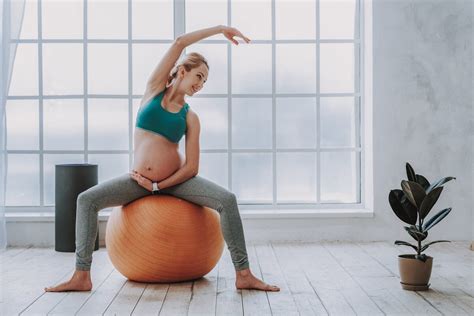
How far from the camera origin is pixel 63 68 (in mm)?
5340

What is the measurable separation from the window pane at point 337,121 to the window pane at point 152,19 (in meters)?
1.31

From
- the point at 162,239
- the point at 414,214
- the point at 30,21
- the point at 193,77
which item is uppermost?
the point at 30,21

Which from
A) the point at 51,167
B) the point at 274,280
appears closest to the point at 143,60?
the point at 51,167

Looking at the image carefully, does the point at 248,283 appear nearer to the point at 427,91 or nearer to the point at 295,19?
the point at 427,91

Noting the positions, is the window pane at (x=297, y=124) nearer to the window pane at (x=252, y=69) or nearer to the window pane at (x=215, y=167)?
the window pane at (x=252, y=69)

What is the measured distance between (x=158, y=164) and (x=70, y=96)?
6.17 ft

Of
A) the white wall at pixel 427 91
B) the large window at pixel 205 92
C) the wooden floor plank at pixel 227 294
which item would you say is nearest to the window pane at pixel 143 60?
the large window at pixel 205 92

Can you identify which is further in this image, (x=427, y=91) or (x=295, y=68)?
(x=295, y=68)

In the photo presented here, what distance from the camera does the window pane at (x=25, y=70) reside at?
5.34m

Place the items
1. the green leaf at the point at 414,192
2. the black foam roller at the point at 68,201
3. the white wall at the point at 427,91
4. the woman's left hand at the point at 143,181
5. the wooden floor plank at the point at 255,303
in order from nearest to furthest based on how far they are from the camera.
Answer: the wooden floor plank at the point at 255,303 → the green leaf at the point at 414,192 → the woman's left hand at the point at 143,181 → the black foam roller at the point at 68,201 → the white wall at the point at 427,91

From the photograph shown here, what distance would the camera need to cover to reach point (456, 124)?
5.22m

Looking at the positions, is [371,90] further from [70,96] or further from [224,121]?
[70,96]

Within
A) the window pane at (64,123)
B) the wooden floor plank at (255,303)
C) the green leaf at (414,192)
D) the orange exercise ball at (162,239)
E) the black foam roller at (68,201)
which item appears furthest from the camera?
the window pane at (64,123)

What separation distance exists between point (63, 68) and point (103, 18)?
0.48m
